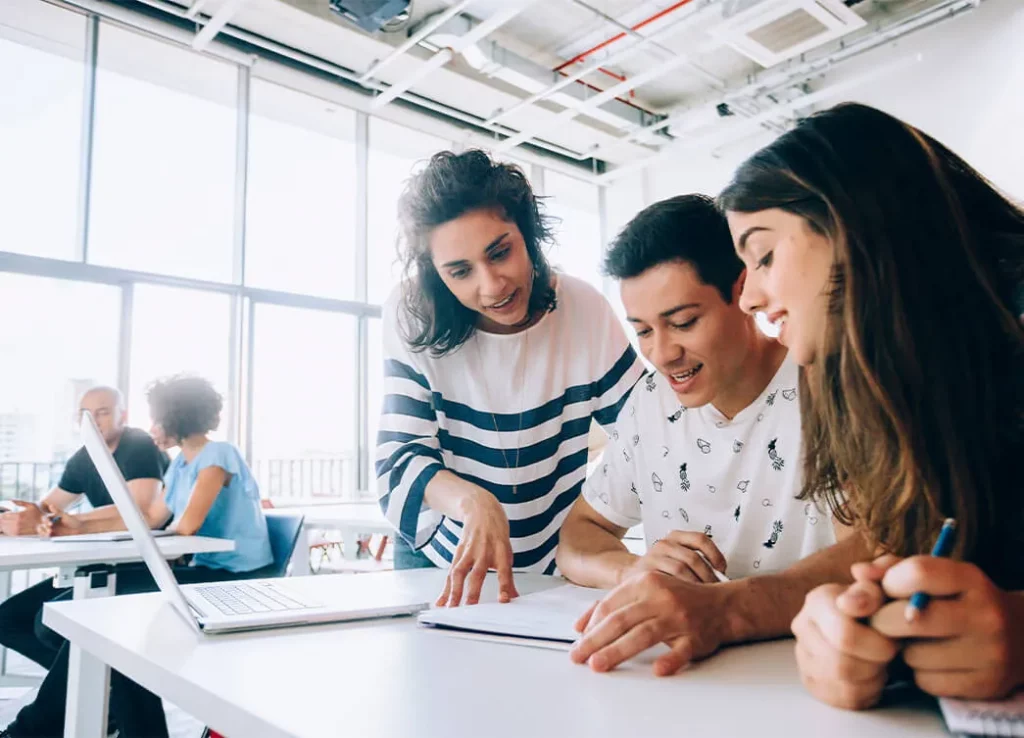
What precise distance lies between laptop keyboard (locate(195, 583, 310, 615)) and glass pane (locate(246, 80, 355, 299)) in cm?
441

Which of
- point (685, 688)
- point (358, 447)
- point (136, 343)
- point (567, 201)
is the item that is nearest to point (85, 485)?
point (136, 343)

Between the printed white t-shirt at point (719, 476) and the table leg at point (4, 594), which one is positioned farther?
the table leg at point (4, 594)

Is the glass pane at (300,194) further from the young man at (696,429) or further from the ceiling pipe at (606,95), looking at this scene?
the young man at (696,429)

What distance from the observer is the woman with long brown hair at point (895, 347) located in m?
0.57

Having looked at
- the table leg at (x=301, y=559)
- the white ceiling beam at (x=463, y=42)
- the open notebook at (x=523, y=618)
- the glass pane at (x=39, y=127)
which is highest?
the white ceiling beam at (x=463, y=42)

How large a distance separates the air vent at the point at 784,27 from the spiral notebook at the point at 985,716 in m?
4.27

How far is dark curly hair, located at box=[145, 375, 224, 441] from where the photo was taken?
3.06 meters

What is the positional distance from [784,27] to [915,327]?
5019mm

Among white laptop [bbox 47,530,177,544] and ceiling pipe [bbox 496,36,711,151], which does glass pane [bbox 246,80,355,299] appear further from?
white laptop [bbox 47,530,177,544]

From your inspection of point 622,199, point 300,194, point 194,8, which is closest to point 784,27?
point 622,199

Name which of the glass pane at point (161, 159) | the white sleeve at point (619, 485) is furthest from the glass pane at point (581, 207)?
the white sleeve at point (619, 485)

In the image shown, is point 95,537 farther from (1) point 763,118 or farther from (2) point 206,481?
(1) point 763,118

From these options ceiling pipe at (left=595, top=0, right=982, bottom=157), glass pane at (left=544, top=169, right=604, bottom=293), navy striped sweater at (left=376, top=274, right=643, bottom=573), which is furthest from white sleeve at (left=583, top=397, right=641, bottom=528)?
glass pane at (left=544, top=169, right=604, bottom=293)

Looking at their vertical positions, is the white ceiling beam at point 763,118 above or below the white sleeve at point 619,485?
above
